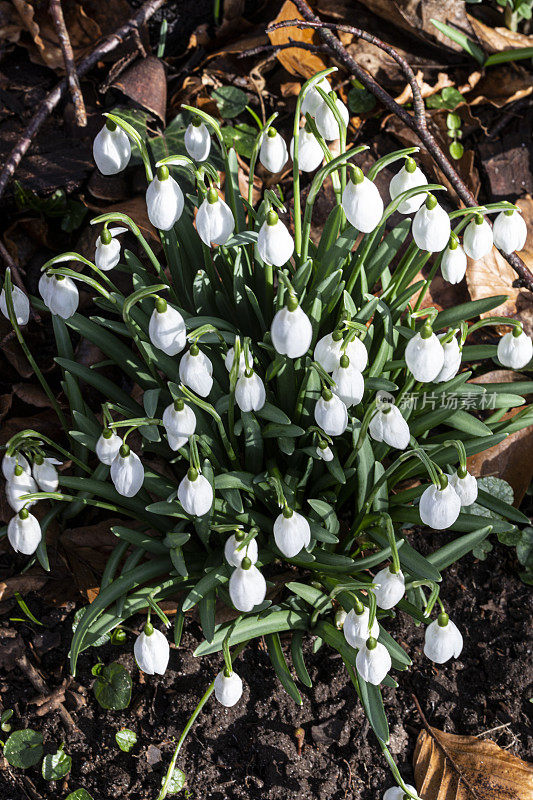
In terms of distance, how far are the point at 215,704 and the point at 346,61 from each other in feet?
6.57

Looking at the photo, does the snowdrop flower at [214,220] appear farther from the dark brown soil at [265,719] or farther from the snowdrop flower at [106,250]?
the dark brown soil at [265,719]

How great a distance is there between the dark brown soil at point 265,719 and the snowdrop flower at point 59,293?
3.00ft

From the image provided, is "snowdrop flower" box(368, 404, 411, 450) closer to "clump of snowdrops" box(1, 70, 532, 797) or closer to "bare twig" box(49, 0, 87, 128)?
"clump of snowdrops" box(1, 70, 532, 797)

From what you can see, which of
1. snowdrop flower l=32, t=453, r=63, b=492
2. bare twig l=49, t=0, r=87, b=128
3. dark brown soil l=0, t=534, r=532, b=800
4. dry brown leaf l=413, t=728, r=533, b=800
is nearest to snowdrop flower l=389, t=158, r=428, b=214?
snowdrop flower l=32, t=453, r=63, b=492

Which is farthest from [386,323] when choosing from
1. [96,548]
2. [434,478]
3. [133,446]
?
[96,548]

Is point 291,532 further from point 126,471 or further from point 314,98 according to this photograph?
point 314,98

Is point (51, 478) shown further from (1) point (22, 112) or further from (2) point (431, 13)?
(2) point (431, 13)

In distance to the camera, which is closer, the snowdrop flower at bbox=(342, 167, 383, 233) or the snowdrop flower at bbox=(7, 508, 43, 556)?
the snowdrop flower at bbox=(342, 167, 383, 233)

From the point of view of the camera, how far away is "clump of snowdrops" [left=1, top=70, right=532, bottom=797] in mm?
1563

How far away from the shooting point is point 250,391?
1.60 meters

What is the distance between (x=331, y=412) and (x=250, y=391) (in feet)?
0.58

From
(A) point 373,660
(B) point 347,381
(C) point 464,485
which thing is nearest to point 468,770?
(A) point 373,660

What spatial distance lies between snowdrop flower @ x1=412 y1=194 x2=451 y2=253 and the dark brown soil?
105 centimetres

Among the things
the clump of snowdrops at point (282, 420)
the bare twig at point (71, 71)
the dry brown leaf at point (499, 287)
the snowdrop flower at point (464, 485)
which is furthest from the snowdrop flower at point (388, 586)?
the bare twig at point (71, 71)
